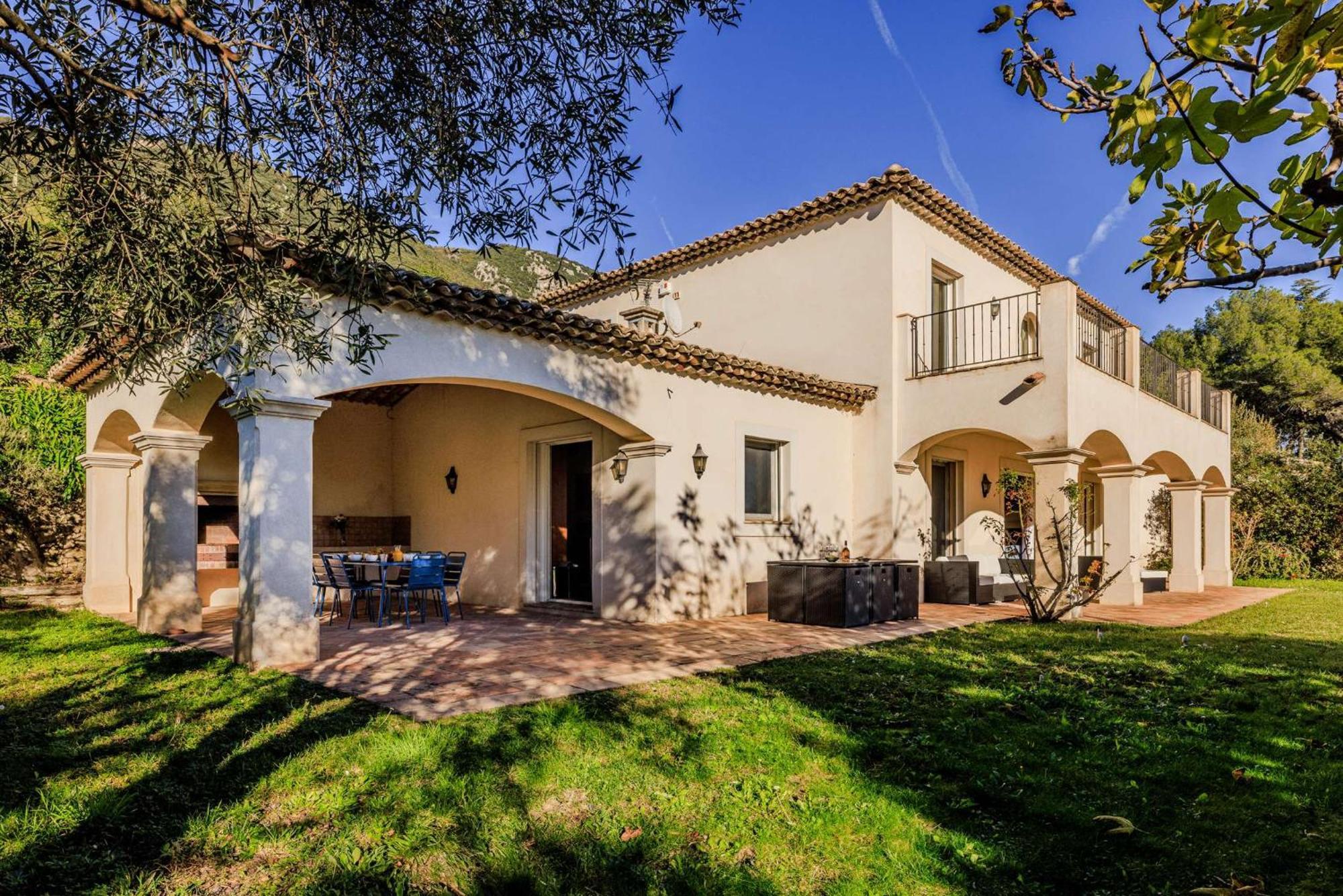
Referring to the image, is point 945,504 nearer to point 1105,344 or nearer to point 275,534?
point 1105,344

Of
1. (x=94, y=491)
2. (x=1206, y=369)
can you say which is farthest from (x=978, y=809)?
(x=1206, y=369)

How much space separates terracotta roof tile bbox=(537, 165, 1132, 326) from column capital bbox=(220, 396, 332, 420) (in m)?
4.56

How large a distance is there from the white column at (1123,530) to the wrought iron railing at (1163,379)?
4.97 ft

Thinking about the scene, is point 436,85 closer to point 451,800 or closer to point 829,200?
point 451,800

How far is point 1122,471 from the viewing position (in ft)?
38.1

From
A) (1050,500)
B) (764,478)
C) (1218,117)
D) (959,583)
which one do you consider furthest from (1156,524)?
(1218,117)

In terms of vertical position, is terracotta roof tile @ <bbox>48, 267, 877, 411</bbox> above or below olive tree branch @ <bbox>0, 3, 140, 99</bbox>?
below

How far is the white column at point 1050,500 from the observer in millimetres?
9961

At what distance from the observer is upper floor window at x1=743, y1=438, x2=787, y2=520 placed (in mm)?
10922

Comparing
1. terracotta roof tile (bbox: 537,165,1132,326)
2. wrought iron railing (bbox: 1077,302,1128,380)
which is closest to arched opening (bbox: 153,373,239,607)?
terracotta roof tile (bbox: 537,165,1132,326)

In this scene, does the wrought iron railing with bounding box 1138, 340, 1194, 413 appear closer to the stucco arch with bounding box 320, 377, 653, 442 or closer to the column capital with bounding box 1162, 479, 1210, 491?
the column capital with bounding box 1162, 479, 1210, 491

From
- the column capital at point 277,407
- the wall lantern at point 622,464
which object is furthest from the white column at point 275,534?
the wall lantern at point 622,464

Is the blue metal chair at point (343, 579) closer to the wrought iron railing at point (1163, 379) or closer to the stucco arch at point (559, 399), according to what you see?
the stucco arch at point (559, 399)

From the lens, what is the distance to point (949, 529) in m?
13.7
